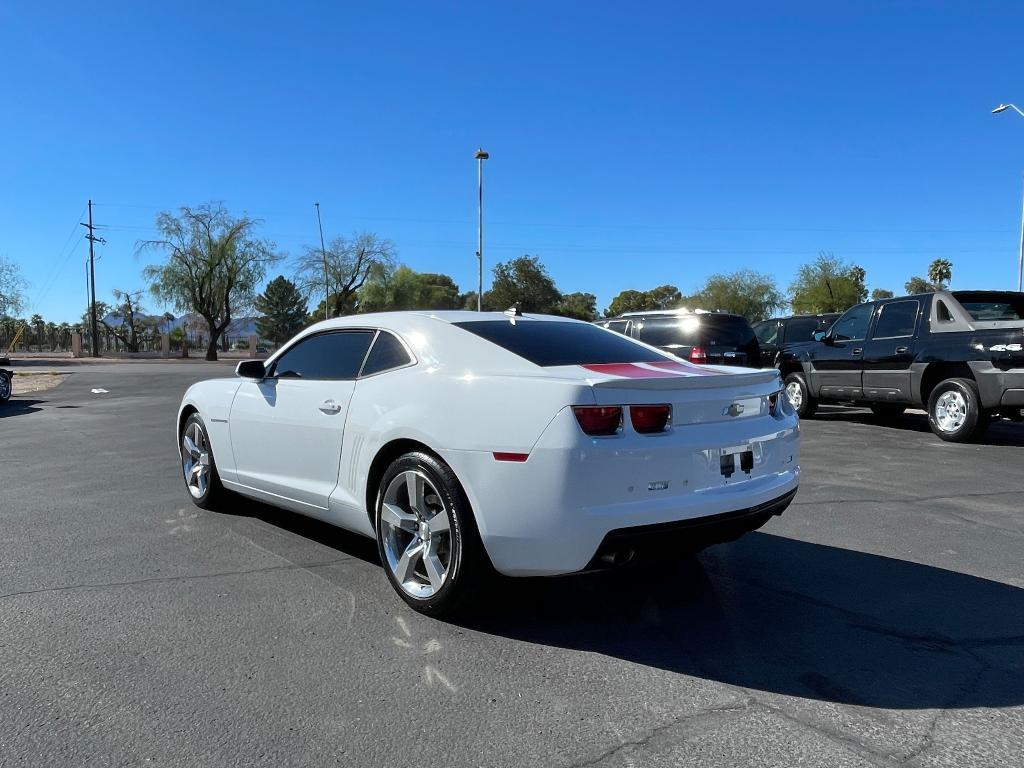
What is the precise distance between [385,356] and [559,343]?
986 millimetres

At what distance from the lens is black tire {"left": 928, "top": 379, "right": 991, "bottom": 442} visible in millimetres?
9250

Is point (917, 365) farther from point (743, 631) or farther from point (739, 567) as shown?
point (743, 631)

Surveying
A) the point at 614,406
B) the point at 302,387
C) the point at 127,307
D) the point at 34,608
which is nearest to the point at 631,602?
the point at 614,406

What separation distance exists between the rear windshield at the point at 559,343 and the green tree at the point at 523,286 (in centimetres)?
5775

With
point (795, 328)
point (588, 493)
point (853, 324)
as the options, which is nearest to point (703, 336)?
point (853, 324)

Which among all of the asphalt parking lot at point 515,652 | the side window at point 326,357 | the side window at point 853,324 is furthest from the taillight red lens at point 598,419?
the side window at point 853,324

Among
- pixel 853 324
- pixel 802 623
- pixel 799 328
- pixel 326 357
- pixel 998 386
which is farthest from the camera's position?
pixel 799 328

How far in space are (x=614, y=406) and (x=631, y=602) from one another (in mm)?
1263

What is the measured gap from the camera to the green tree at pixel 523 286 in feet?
207

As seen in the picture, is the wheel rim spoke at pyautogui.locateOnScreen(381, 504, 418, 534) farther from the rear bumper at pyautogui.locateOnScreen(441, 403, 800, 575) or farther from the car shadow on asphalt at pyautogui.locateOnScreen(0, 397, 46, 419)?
the car shadow on asphalt at pyautogui.locateOnScreen(0, 397, 46, 419)

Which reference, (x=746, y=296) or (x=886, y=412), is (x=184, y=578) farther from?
(x=746, y=296)

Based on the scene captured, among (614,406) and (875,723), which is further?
(614,406)

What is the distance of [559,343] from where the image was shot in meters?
4.23

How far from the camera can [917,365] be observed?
32.9 feet
